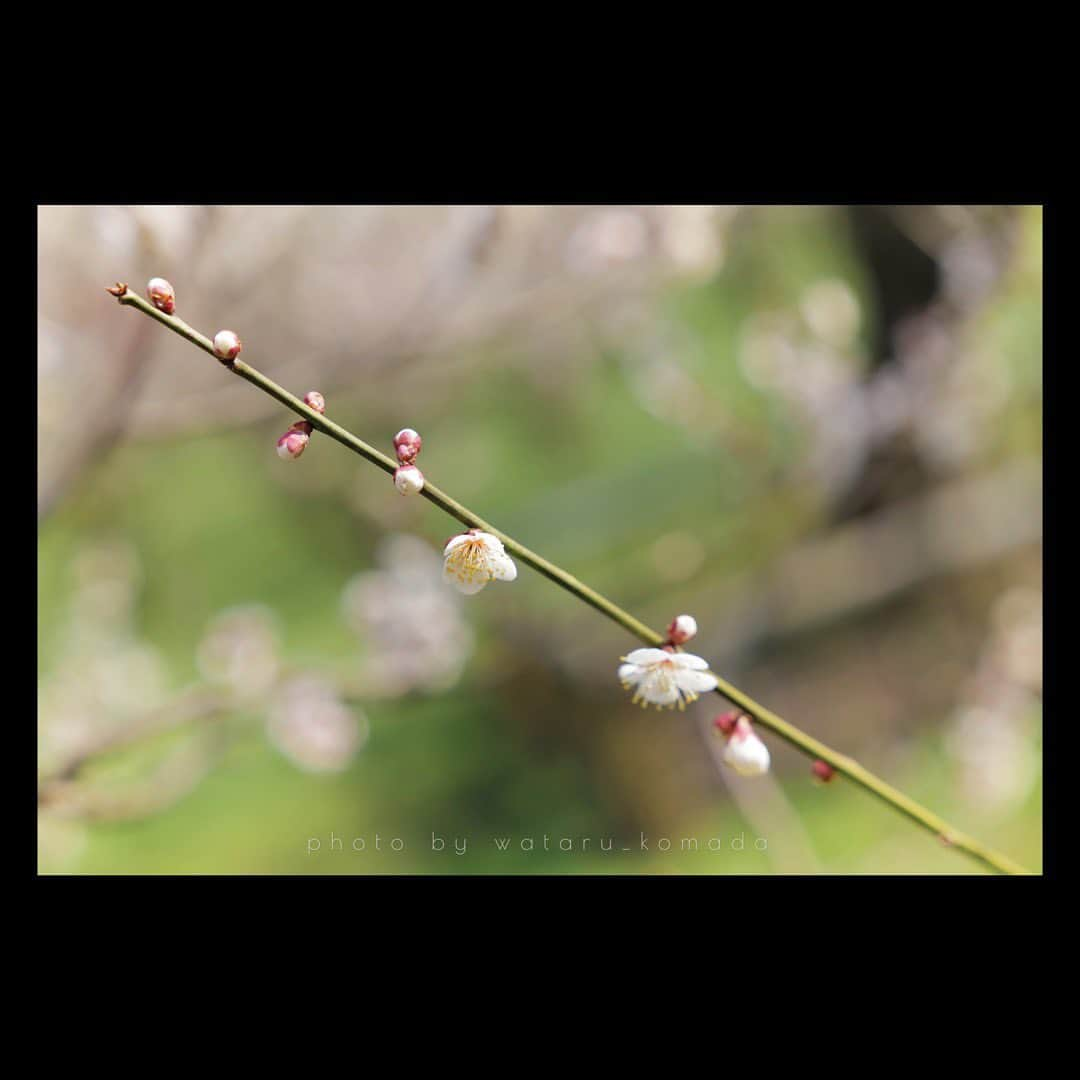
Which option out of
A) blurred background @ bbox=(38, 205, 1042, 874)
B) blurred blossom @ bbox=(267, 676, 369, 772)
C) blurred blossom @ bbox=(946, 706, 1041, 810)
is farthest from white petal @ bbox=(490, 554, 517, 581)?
blurred blossom @ bbox=(946, 706, 1041, 810)

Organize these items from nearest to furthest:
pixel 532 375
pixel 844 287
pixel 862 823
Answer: pixel 844 287 → pixel 862 823 → pixel 532 375

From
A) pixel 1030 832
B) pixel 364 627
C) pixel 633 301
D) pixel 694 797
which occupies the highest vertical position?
pixel 633 301

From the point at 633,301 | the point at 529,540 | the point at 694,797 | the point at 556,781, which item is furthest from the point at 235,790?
the point at 633,301

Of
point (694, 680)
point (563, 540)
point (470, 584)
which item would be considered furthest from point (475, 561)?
point (563, 540)

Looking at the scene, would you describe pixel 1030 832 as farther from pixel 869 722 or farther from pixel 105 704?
pixel 105 704

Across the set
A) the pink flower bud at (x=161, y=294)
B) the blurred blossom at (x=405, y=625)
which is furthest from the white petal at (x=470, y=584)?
the blurred blossom at (x=405, y=625)

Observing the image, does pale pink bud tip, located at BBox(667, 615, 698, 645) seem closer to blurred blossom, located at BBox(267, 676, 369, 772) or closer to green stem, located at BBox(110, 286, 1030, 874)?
green stem, located at BBox(110, 286, 1030, 874)

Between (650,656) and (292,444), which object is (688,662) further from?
(292,444)
